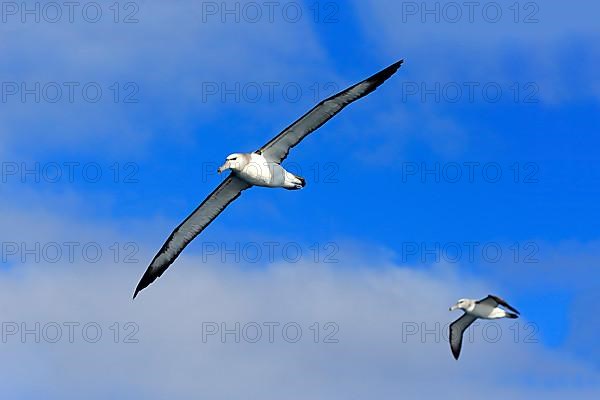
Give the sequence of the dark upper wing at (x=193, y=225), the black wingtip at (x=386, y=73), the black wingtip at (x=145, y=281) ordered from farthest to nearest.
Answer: the black wingtip at (x=145, y=281)
the dark upper wing at (x=193, y=225)
the black wingtip at (x=386, y=73)

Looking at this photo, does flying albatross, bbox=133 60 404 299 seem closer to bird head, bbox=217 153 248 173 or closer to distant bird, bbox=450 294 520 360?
bird head, bbox=217 153 248 173

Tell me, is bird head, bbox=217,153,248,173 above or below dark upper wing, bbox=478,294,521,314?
above

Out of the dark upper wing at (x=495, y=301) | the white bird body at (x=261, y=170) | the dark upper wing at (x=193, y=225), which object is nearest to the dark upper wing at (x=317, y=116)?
the white bird body at (x=261, y=170)

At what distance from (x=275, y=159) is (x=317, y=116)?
2.47 meters

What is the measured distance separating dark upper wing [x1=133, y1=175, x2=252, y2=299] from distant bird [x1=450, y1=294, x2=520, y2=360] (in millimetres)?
12861

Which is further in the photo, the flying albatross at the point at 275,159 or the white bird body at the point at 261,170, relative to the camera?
the white bird body at the point at 261,170

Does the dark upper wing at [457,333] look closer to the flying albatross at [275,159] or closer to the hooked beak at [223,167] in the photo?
the flying albatross at [275,159]

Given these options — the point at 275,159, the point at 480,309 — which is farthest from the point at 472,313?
the point at 275,159

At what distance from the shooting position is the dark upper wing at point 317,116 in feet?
106

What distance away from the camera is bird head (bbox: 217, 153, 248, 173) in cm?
3366

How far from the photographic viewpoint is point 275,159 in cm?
3456

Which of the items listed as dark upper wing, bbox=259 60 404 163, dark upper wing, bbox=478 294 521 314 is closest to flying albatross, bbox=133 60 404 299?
dark upper wing, bbox=259 60 404 163

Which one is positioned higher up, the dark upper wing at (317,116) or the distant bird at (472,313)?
the dark upper wing at (317,116)

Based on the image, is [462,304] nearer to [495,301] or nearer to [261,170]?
[495,301]
